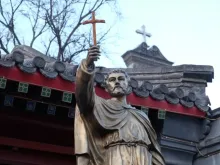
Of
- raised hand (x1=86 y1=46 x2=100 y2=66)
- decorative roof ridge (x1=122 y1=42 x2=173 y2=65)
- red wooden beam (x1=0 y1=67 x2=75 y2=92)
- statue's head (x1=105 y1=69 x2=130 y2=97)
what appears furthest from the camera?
decorative roof ridge (x1=122 y1=42 x2=173 y2=65)

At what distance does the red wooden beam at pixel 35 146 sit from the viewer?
25.0 ft

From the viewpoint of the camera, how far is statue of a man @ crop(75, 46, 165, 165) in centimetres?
488

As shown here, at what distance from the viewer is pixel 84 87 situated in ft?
16.1

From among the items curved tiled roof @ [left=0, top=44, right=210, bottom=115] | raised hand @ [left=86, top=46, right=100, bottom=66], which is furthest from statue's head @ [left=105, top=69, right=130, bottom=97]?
curved tiled roof @ [left=0, top=44, right=210, bottom=115]

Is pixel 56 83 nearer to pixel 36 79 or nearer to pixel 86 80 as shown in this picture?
pixel 36 79

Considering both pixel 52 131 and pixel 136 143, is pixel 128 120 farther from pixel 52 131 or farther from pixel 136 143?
pixel 52 131

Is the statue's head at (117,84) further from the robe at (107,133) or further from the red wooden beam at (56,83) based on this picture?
the red wooden beam at (56,83)

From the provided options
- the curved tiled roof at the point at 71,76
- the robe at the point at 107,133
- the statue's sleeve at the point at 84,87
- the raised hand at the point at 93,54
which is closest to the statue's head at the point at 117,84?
the robe at the point at 107,133

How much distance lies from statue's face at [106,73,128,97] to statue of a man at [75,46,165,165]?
2 centimetres

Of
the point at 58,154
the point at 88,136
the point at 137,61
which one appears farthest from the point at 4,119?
the point at 137,61

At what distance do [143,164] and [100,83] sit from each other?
2676mm

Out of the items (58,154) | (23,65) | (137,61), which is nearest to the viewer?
(23,65)

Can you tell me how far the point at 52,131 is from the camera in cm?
787

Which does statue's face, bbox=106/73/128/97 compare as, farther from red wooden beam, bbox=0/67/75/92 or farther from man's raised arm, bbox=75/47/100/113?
red wooden beam, bbox=0/67/75/92
